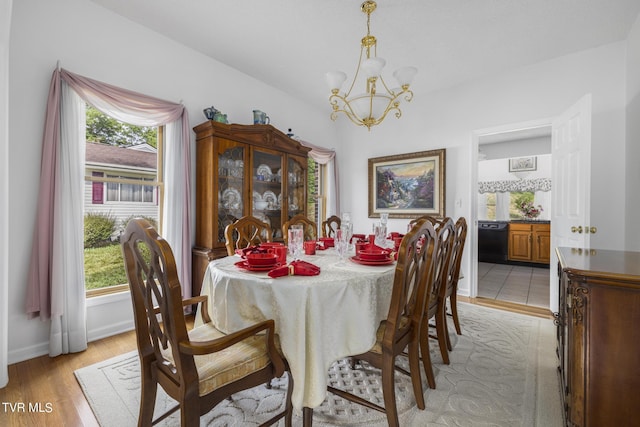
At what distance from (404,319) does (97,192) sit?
275 centimetres

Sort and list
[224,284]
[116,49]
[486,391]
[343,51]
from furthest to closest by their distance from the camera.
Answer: [343,51] → [116,49] → [486,391] → [224,284]

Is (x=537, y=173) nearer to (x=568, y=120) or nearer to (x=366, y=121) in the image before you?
(x=568, y=120)

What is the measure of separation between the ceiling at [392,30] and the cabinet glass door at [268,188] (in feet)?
3.64

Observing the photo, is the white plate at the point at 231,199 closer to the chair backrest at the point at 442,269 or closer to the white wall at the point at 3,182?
the white wall at the point at 3,182

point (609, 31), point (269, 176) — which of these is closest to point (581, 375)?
point (269, 176)

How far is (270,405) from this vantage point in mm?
1646

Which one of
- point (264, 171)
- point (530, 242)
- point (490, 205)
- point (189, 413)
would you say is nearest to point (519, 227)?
point (530, 242)

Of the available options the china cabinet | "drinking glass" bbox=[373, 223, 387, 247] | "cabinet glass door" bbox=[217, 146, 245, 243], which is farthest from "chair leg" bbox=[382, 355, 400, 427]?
"cabinet glass door" bbox=[217, 146, 245, 243]

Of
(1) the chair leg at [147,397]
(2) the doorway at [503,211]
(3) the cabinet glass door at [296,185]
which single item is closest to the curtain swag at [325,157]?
(3) the cabinet glass door at [296,185]

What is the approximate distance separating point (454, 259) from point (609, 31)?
2.73 meters

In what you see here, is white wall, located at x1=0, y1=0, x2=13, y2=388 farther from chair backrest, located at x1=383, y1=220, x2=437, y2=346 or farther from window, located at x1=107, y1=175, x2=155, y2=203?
chair backrest, located at x1=383, y1=220, x2=437, y2=346

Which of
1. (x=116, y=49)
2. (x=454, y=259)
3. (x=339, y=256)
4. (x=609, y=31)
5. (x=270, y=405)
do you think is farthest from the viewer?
(x=609, y=31)

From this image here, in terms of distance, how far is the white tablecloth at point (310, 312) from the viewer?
4.16 feet

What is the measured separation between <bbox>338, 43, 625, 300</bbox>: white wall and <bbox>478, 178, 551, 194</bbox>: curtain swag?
3.58 meters
